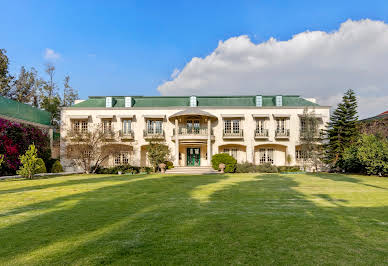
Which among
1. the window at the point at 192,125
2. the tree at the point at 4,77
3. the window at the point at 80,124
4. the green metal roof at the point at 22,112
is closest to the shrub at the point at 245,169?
the window at the point at 192,125

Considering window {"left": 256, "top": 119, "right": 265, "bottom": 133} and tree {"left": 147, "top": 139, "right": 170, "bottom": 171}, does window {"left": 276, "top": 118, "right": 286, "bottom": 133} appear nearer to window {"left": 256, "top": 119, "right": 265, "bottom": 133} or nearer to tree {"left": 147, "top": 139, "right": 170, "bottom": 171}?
window {"left": 256, "top": 119, "right": 265, "bottom": 133}

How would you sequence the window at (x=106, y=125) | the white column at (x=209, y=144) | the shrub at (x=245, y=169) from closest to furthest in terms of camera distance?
the shrub at (x=245, y=169), the white column at (x=209, y=144), the window at (x=106, y=125)

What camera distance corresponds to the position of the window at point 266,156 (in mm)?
30234

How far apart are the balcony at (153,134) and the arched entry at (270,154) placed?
482 inches

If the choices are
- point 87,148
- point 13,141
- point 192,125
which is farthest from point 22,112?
Result: point 192,125

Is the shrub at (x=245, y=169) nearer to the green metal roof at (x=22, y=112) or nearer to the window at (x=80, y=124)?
the window at (x=80, y=124)

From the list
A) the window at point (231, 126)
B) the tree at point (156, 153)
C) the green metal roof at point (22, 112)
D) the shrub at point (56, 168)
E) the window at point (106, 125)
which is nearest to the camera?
the green metal roof at point (22, 112)

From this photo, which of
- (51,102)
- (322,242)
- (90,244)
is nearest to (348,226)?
(322,242)

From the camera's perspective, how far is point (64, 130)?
29.7 metres

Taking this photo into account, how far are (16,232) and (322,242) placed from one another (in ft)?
20.0

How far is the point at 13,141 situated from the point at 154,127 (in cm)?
1433

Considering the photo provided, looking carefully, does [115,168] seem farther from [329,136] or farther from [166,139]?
[329,136]

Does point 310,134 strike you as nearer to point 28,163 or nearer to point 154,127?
point 154,127

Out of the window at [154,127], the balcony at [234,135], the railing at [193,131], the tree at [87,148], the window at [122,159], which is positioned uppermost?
the window at [154,127]
